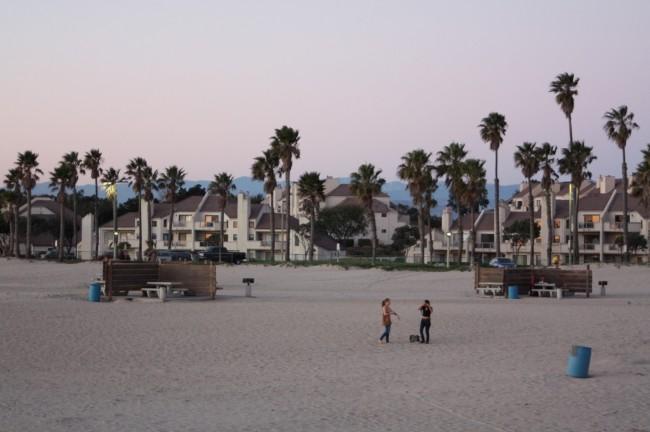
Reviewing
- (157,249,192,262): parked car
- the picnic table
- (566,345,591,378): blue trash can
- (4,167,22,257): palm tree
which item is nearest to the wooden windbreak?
the picnic table

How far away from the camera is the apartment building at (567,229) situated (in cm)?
8531

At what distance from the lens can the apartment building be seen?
8531 cm

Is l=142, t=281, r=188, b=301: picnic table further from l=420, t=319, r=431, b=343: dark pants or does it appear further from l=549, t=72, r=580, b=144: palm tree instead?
l=549, t=72, r=580, b=144: palm tree

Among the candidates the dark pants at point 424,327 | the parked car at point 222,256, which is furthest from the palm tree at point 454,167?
the dark pants at point 424,327

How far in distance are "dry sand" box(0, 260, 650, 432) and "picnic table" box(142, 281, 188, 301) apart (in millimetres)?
1544

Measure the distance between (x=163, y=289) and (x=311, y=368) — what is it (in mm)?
16538

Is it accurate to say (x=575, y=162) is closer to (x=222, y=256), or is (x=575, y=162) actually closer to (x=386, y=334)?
A: (x=222, y=256)

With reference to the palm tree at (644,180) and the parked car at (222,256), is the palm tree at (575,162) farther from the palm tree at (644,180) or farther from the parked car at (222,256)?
the parked car at (222,256)

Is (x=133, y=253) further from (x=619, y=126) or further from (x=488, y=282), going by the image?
(x=488, y=282)

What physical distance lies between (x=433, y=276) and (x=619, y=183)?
56634 mm

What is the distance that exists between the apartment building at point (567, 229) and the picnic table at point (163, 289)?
156ft

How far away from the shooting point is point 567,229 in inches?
3526

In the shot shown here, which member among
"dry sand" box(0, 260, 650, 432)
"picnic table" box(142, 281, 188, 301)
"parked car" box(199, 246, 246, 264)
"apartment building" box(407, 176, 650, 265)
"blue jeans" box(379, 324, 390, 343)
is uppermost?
"apartment building" box(407, 176, 650, 265)

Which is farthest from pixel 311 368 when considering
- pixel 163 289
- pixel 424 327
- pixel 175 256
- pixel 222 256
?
pixel 222 256
